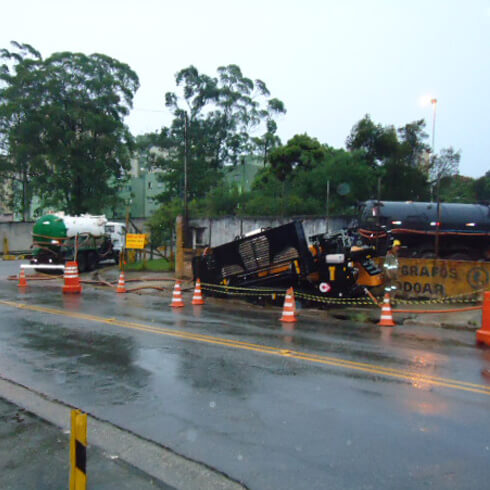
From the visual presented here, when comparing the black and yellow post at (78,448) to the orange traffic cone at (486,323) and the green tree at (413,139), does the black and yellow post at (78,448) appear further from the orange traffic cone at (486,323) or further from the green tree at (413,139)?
the green tree at (413,139)

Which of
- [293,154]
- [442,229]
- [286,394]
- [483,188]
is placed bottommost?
[286,394]

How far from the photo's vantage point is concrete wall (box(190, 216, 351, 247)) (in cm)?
2384

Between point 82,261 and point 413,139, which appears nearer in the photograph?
point 82,261

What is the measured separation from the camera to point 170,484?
391cm

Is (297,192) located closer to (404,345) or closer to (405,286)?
(405,286)

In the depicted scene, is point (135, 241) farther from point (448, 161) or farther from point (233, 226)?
point (448, 161)

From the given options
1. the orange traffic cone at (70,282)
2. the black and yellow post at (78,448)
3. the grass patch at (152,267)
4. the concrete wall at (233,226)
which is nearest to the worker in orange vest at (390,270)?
the concrete wall at (233,226)

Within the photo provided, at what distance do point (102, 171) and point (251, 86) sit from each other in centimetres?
1850

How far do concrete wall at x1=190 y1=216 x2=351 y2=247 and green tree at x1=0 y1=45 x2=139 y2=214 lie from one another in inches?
788

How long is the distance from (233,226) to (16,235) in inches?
1023

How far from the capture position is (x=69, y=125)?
45.1 m

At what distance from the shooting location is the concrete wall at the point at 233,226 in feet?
78.2

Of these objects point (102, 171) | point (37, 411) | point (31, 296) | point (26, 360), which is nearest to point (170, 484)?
point (37, 411)

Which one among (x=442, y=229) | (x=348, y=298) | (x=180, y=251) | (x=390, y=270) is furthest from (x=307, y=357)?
(x=180, y=251)
